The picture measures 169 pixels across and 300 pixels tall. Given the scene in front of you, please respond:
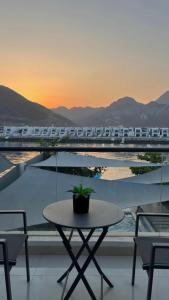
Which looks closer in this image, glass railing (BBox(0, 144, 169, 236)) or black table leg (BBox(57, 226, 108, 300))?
black table leg (BBox(57, 226, 108, 300))

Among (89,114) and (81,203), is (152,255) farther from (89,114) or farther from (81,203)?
(89,114)

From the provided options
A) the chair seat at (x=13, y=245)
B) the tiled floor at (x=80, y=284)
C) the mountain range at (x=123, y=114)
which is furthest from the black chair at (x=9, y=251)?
the mountain range at (x=123, y=114)

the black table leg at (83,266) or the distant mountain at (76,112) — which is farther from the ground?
the distant mountain at (76,112)

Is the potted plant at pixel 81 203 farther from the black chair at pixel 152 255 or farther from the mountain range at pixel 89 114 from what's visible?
the mountain range at pixel 89 114

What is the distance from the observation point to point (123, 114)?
16906 millimetres

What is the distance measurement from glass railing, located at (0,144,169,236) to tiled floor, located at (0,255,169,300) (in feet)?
1.31

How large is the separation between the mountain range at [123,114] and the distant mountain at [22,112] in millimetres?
810

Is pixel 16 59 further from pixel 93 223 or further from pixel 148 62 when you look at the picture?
pixel 93 223

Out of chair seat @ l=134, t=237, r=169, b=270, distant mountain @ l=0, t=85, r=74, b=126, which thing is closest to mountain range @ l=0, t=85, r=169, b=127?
distant mountain @ l=0, t=85, r=74, b=126

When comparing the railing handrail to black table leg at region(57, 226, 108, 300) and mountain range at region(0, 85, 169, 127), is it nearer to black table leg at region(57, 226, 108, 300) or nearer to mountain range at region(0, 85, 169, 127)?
black table leg at region(57, 226, 108, 300)

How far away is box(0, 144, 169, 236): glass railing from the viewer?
328cm

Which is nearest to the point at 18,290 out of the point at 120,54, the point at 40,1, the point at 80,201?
the point at 80,201

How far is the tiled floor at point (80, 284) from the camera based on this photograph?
7.85 feet

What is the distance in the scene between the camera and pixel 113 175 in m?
4.41
